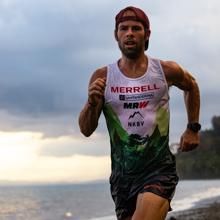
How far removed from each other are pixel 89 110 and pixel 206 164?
18898 centimetres

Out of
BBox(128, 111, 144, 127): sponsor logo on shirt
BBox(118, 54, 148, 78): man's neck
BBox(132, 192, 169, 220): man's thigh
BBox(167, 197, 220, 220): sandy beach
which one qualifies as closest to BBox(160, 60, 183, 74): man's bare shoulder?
BBox(118, 54, 148, 78): man's neck

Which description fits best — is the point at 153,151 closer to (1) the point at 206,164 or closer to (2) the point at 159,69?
(2) the point at 159,69

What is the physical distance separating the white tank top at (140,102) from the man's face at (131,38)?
0.20 meters

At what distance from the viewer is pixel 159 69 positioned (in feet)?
17.9

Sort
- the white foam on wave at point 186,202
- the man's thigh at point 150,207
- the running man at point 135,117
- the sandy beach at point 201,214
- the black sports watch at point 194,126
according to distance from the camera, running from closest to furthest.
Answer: the man's thigh at point 150,207, the running man at point 135,117, the black sports watch at point 194,126, the sandy beach at point 201,214, the white foam on wave at point 186,202

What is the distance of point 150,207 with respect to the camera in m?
5.01

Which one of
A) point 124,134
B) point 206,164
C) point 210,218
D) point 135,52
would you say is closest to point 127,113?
point 124,134

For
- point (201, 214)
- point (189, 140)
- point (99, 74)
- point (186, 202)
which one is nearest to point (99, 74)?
point (99, 74)

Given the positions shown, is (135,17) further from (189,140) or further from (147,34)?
(189,140)

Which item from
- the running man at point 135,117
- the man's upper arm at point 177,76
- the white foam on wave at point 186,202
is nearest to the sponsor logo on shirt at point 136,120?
the running man at point 135,117

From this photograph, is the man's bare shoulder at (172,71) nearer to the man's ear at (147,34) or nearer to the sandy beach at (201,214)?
the man's ear at (147,34)

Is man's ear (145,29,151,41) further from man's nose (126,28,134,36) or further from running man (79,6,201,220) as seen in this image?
man's nose (126,28,134,36)

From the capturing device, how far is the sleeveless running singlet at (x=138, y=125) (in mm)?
5230

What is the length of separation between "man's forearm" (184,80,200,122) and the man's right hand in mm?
943
